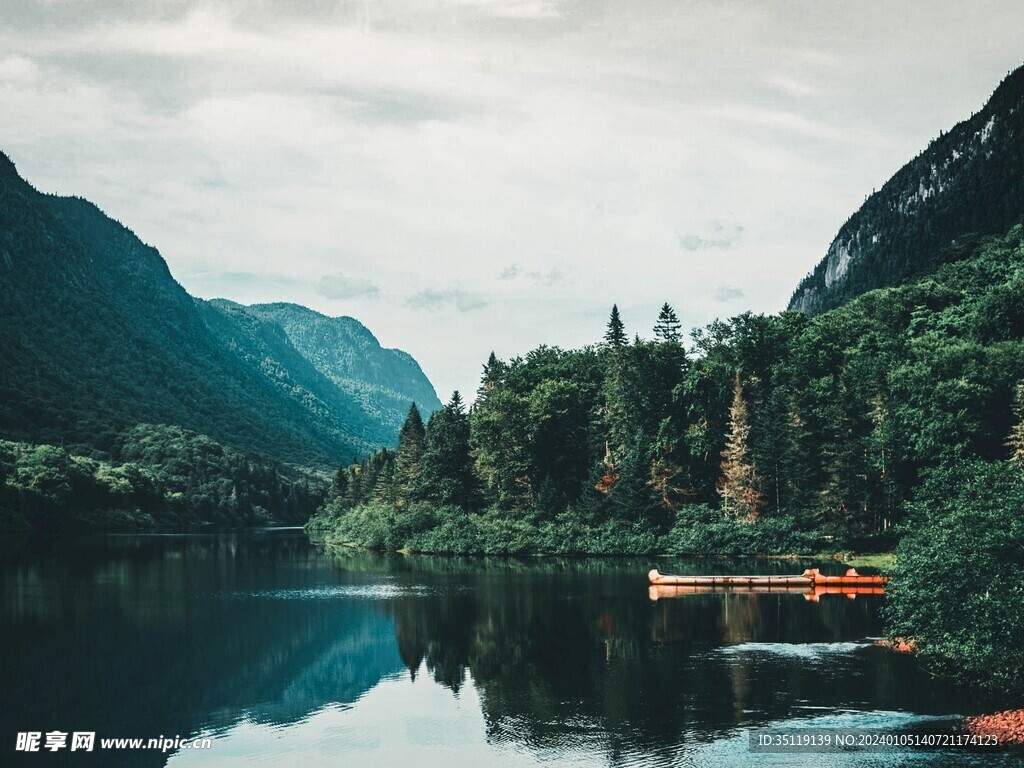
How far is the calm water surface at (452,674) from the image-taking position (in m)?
36.1

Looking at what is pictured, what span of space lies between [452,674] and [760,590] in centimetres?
3482

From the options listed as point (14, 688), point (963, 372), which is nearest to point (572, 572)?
point (963, 372)

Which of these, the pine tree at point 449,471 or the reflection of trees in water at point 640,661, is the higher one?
the pine tree at point 449,471

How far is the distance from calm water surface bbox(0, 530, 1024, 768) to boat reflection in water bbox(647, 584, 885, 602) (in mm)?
1707

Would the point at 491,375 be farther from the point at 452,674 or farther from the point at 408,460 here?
the point at 452,674

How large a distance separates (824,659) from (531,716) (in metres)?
16.0

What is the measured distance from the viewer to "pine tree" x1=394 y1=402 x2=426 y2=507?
143000 millimetres

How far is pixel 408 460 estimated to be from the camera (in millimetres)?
149625

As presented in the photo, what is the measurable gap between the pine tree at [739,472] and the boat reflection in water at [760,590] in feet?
103

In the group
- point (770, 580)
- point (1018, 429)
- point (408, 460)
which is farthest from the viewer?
point (408, 460)

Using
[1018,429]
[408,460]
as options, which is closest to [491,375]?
[408,460]

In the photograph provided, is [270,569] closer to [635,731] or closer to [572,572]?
[572,572]

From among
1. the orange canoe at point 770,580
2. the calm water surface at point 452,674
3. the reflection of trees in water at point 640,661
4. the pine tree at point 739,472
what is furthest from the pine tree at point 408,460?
the reflection of trees in water at point 640,661

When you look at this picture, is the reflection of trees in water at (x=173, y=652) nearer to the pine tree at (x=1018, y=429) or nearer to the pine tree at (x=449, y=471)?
the pine tree at (x=449, y=471)
